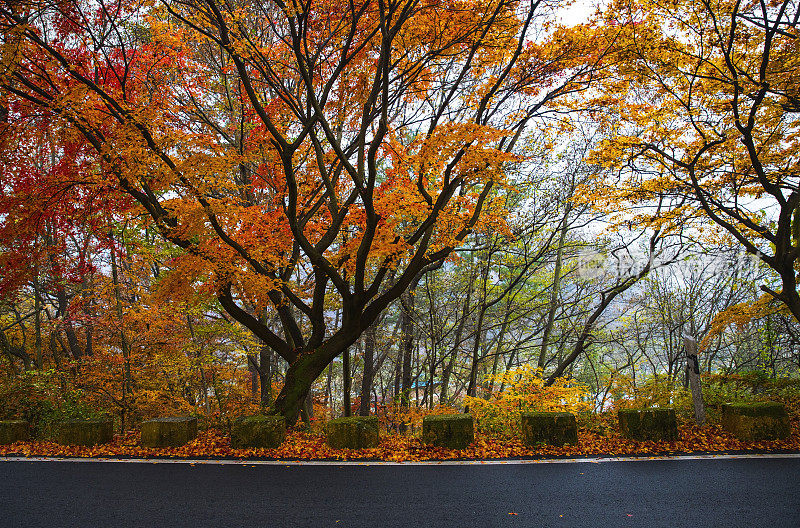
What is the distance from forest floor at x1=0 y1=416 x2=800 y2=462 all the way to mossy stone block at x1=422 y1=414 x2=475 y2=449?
0.09 m

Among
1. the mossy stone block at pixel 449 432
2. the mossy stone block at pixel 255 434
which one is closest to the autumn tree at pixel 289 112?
the mossy stone block at pixel 255 434

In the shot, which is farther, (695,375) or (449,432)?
(695,375)

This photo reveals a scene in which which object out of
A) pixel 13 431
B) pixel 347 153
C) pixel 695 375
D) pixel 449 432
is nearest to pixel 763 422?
pixel 695 375

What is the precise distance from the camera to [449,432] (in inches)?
260

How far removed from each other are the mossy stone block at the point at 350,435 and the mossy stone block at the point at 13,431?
562cm

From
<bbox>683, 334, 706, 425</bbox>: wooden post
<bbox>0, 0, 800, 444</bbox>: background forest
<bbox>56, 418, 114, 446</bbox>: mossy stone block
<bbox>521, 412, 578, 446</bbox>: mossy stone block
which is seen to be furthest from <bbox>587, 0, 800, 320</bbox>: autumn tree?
<bbox>56, 418, 114, 446</bbox>: mossy stone block

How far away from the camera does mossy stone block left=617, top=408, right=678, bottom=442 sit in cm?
637

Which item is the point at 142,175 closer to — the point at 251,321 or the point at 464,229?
the point at 251,321

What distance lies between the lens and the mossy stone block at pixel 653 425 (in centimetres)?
637

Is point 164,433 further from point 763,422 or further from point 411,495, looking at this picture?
point 763,422

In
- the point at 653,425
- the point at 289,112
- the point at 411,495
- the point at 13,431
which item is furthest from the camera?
the point at 289,112

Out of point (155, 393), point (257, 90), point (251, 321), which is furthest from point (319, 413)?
point (257, 90)

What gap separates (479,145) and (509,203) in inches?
209

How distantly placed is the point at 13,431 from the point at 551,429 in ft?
29.1
